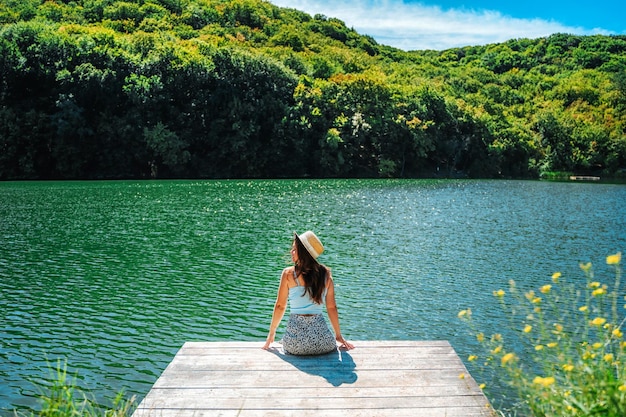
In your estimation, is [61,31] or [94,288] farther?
[61,31]

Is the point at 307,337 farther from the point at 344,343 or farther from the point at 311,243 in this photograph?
the point at 311,243

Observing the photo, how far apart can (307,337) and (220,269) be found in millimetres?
9724

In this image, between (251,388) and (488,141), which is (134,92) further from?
(251,388)

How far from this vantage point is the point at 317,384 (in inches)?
214

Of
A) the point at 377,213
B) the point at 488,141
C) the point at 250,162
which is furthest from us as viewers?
the point at 488,141

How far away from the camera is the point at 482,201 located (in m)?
37.9

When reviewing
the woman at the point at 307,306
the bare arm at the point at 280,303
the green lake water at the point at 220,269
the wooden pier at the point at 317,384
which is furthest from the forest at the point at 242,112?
the wooden pier at the point at 317,384

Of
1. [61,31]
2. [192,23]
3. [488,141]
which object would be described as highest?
[192,23]

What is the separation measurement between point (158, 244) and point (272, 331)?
1373cm

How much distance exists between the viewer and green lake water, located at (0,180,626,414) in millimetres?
9547

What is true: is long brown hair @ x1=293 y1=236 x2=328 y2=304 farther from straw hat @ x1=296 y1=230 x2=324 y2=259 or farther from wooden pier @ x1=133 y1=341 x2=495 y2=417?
wooden pier @ x1=133 y1=341 x2=495 y2=417

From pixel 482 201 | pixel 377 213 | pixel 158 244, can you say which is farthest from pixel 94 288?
pixel 482 201

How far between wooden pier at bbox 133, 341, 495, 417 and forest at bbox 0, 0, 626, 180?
51822 millimetres

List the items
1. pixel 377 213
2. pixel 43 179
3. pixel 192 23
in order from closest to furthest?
1. pixel 377 213
2. pixel 43 179
3. pixel 192 23
